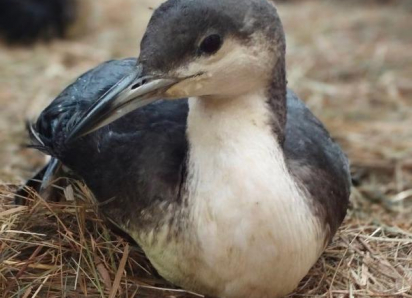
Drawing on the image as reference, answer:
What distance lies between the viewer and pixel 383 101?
559 cm

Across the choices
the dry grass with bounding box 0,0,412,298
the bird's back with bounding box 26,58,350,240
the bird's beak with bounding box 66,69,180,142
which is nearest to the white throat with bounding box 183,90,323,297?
the bird's back with bounding box 26,58,350,240

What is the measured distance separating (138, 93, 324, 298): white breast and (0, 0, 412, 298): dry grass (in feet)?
1.00

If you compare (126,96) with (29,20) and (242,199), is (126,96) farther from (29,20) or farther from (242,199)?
(29,20)

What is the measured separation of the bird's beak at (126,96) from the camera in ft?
8.05

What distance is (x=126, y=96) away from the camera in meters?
2.46

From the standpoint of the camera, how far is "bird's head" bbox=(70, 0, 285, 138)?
2420 millimetres

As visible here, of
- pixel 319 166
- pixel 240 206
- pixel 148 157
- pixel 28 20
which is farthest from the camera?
pixel 28 20

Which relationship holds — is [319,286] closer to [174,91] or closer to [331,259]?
[331,259]

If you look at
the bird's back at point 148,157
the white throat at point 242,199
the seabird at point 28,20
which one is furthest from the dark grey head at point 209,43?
the seabird at point 28,20

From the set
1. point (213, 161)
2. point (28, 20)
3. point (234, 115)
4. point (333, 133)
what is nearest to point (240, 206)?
point (213, 161)

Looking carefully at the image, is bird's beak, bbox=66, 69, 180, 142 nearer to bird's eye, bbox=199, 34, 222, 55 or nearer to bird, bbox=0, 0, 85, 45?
bird's eye, bbox=199, 34, 222, 55

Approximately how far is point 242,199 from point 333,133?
246cm

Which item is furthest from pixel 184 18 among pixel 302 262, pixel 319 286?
pixel 319 286

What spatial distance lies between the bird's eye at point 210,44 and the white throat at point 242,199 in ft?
0.66
